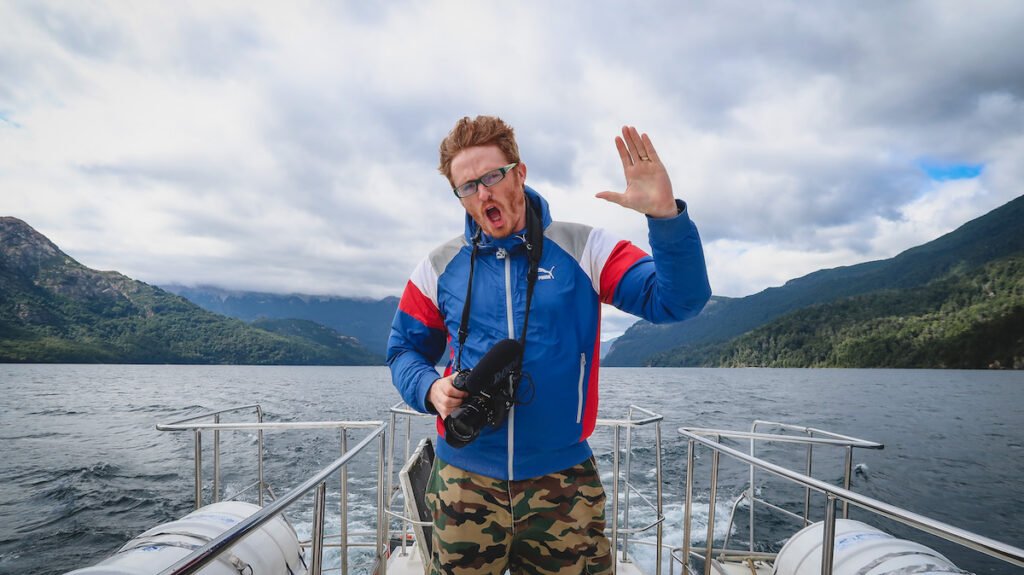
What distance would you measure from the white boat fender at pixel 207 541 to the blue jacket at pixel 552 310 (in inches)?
52.3

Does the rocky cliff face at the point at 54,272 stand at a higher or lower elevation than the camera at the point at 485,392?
higher

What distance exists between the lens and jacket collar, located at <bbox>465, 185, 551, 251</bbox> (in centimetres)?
176

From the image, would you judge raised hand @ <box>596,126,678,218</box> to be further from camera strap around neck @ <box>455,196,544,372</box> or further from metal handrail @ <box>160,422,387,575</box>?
metal handrail @ <box>160,422,387,575</box>

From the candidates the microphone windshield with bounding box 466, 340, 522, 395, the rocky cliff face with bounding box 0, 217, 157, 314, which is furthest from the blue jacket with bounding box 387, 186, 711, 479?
the rocky cliff face with bounding box 0, 217, 157, 314

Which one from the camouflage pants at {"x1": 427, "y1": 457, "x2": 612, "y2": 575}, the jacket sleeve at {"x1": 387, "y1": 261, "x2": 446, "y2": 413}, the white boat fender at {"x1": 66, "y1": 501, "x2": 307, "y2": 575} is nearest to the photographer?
the camouflage pants at {"x1": 427, "y1": 457, "x2": 612, "y2": 575}

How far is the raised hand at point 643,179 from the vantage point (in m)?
1.49

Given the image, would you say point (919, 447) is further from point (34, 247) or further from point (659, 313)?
point (34, 247)

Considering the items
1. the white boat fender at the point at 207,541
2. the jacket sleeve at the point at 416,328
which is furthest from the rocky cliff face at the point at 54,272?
the jacket sleeve at the point at 416,328

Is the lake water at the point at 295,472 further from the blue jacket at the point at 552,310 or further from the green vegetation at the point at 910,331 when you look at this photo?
the green vegetation at the point at 910,331

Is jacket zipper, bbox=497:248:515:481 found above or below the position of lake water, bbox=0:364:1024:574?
above

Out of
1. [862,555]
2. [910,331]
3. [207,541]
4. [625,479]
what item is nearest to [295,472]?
[625,479]

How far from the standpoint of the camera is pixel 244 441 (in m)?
15.9

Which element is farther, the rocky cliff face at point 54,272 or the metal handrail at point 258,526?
the rocky cliff face at point 54,272

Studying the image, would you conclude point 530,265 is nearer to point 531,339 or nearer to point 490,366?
point 531,339
